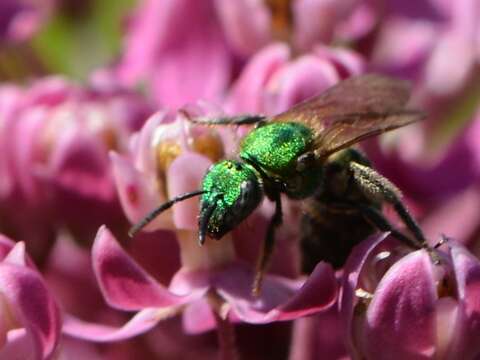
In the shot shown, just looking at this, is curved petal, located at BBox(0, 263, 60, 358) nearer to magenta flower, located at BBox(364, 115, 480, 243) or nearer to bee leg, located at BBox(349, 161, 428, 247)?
bee leg, located at BBox(349, 161, 428, 247)

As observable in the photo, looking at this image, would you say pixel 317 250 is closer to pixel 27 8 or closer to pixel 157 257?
pixel 157 257

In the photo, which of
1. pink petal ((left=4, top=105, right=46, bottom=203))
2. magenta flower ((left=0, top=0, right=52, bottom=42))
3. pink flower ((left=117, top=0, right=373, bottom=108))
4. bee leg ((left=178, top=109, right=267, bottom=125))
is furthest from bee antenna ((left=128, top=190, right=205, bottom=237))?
magenta flower ((left=0, top=0, right=52, bottom=42))

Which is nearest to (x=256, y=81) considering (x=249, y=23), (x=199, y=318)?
(x=249, y=23)

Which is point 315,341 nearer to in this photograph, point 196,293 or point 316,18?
point 196,293

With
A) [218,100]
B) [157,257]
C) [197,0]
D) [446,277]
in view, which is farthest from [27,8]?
[446,277]

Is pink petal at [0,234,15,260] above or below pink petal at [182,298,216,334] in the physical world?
above

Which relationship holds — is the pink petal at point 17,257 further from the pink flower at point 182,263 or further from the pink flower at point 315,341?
the pink flower at point 315,341
